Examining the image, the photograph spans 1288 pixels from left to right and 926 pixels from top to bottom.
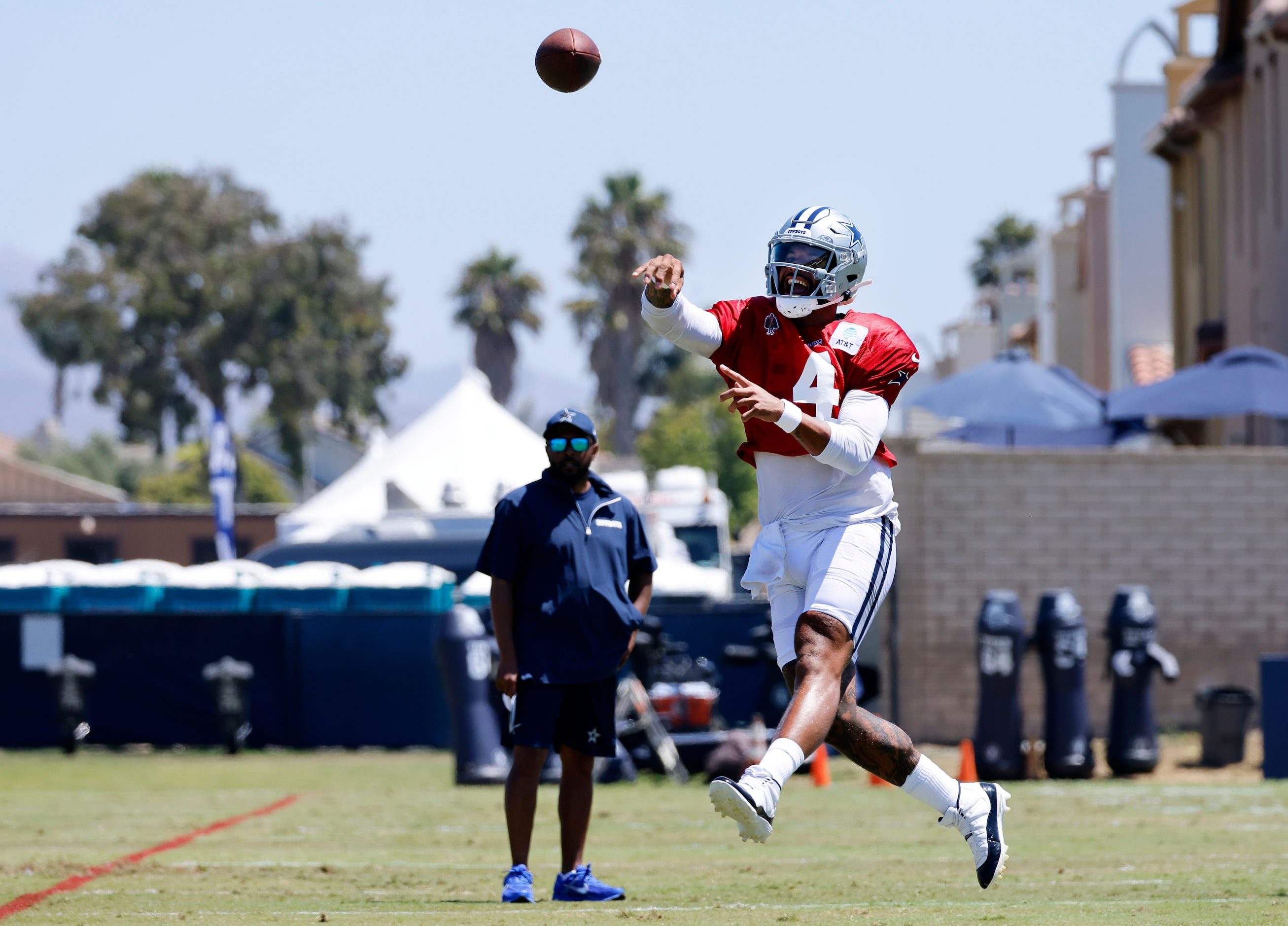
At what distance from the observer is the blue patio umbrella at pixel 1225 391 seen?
2081cm

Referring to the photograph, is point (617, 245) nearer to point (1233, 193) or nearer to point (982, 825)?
point (1233, 193)

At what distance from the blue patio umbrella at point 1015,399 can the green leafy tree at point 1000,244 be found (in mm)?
55689

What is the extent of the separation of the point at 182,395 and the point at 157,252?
15.2 ft

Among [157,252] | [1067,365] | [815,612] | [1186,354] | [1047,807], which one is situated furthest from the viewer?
[157,252]

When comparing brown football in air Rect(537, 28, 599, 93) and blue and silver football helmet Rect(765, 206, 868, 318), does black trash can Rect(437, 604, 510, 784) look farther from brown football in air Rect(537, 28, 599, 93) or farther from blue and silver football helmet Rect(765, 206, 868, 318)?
blue and silver football helmet Rect(765, 206, 868, 318)

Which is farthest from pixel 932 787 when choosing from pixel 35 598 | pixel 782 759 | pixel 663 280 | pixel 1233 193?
pixel 1233 193

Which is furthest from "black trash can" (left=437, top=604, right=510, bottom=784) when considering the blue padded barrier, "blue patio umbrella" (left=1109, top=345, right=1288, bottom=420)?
"blue patio umbrella" (left=1109, top=345, right=1288, bottom=420)

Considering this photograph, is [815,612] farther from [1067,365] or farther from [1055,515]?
[1067,365]

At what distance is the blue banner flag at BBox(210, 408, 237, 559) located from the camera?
29531 mm

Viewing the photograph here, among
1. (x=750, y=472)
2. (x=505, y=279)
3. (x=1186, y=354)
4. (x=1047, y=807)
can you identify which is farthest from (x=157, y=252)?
(x=1047, y=807)

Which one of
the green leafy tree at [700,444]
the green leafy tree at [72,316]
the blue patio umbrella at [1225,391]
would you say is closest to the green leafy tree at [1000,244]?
the green leafy tree at [700,444]

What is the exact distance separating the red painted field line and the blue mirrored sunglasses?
2633 mm

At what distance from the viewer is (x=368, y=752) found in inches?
802

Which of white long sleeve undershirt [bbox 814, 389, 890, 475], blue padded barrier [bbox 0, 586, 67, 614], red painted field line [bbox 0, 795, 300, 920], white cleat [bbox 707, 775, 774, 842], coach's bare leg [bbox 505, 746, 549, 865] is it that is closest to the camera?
white cleat [bbox 707, 775, 774, 842]
